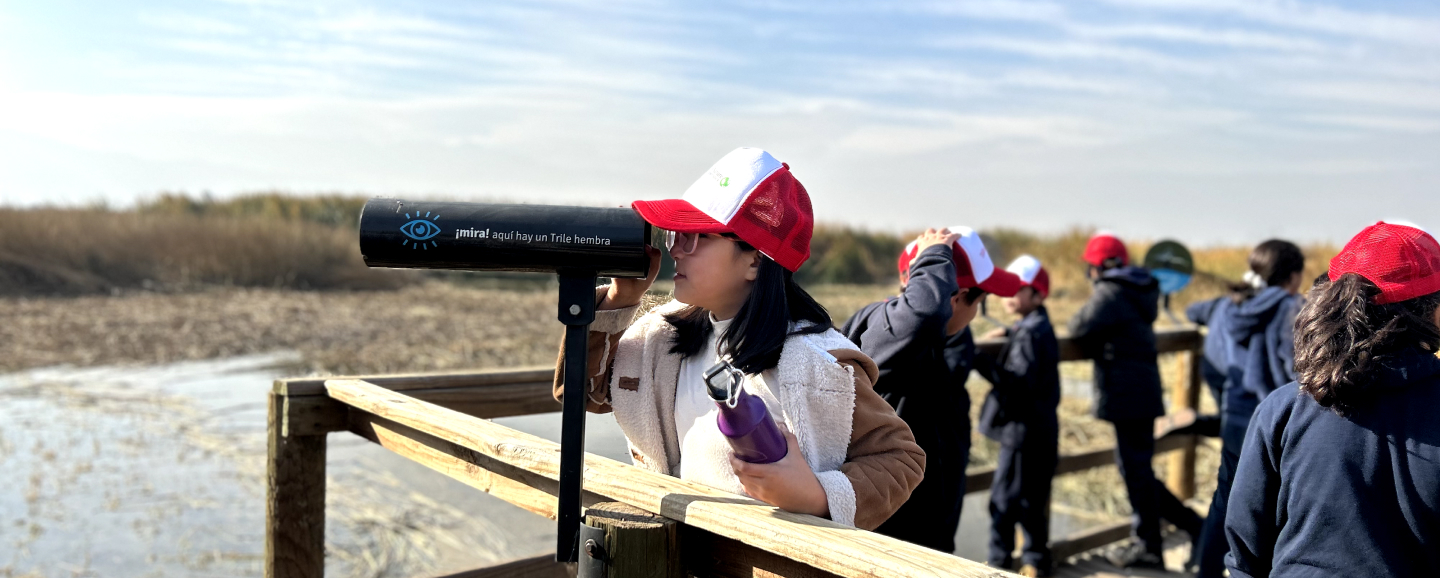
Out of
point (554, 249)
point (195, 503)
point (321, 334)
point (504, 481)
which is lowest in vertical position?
point (321, 334)

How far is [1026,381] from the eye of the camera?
440 centimetres

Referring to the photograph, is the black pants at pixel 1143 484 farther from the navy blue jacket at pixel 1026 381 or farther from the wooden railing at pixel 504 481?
the wooden railing at pixel 504 481

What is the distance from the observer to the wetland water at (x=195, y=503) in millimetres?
5582

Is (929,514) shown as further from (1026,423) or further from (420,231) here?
(420,231)

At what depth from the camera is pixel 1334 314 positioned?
6.71 feet

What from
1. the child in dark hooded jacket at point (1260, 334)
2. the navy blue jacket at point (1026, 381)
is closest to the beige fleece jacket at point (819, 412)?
the navy blue jacket at point (1026, 381)

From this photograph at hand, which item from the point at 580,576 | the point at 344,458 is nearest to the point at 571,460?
the point at 580,576

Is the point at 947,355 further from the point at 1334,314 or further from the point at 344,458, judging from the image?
the point at 344,458

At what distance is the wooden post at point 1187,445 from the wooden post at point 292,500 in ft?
16.0

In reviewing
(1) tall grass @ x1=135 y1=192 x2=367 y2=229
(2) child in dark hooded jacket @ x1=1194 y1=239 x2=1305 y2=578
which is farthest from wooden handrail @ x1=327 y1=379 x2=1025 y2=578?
(1) tall grass @ x1=135 y1=192 x2=367 y2=229

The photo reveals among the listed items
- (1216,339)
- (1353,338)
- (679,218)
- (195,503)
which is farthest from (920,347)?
(195,503)

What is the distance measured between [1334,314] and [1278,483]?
0.36 m

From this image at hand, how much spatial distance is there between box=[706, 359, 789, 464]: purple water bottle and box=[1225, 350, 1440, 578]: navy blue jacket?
3.72 feet

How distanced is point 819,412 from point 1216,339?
4.23m
